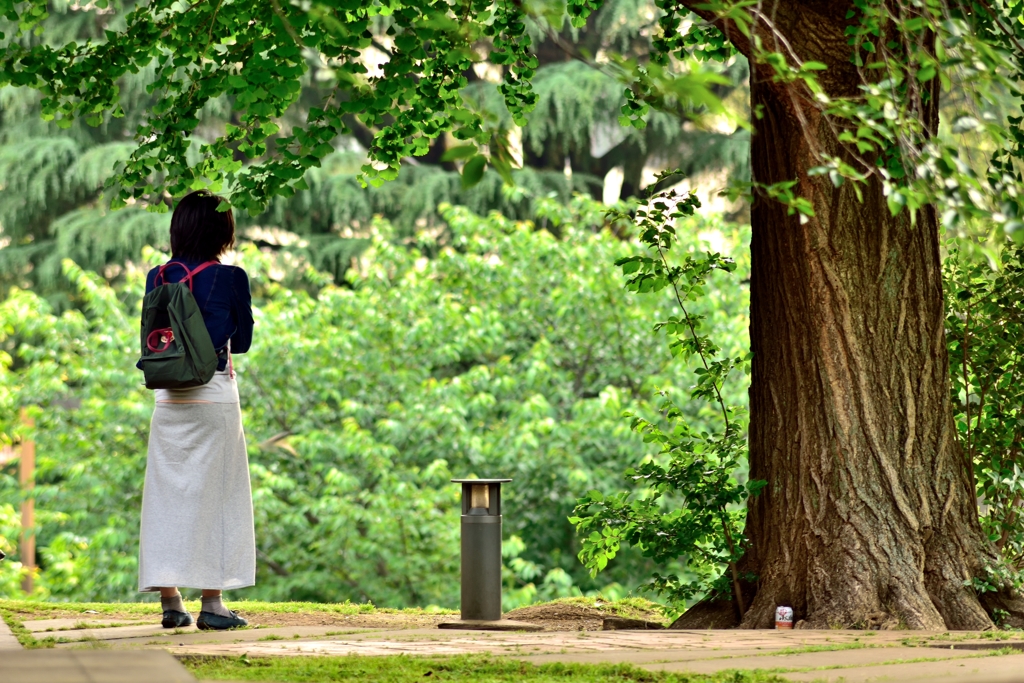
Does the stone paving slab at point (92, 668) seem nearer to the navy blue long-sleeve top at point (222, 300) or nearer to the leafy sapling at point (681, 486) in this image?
the navy blue long-sleeve top at point (222, 300)

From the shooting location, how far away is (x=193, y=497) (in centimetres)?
513

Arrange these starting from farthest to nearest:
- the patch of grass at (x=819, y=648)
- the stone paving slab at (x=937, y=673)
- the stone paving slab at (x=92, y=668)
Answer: the patch of grass at (x=819, y=648) < the stone paving slab at (x=937, y=673) < the stone paving slab at (x=92, y=668)

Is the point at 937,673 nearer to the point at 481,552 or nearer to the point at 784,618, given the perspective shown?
the point at 784,618

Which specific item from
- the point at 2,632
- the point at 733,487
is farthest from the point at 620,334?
the point at 2,632

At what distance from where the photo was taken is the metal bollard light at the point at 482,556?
580cm

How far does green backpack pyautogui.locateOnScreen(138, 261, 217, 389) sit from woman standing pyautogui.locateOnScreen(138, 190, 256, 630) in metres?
0.10

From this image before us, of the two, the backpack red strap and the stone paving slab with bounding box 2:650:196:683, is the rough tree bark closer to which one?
the backpack red strap

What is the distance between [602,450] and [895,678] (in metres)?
8.41

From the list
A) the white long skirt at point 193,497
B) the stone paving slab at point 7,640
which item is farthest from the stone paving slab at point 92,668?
the white long skirt at point 193,497

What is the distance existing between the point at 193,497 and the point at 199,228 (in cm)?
109

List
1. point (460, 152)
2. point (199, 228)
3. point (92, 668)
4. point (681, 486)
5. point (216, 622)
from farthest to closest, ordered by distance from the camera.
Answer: point (681, 486), point (199, 228), point (216, 622), point (92, 668), point (460, 152)

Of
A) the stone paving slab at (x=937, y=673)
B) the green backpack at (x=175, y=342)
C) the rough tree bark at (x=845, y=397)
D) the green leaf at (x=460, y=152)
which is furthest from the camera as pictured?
the rough tree bark at (x=845, y=397)

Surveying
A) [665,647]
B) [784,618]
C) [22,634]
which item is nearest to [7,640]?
[22,634]

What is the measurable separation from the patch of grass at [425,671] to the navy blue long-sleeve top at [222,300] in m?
1.59
